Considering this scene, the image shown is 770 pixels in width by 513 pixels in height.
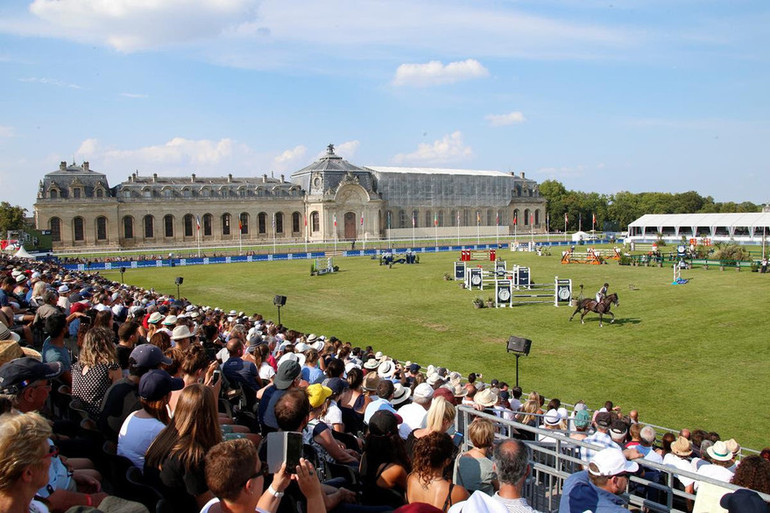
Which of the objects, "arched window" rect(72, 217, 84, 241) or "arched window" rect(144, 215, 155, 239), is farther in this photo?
"arched window" rect(144, 215, 155, 239)

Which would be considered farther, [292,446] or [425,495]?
[425,495]

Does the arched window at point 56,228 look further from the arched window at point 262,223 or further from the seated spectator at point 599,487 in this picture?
the seated spectator at point 599,487

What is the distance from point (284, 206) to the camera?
261 feet

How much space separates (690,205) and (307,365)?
126 m

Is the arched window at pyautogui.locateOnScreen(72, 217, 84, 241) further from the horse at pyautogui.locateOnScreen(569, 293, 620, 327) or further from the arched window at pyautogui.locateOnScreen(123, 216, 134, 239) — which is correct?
the horse at pyautogui.locateOnScreen(569, 293, 620, 327)

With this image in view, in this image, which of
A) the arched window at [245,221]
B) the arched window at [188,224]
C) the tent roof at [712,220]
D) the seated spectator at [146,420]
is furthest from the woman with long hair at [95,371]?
the arched window at [245,221]

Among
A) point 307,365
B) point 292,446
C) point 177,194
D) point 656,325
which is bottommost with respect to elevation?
point 656,325

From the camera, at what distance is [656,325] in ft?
65.2

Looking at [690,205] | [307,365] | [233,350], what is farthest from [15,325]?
[690,205]

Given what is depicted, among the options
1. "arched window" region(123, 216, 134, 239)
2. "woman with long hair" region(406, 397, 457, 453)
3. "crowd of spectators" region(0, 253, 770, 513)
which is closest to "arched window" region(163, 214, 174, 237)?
"arched window" region(123, 216, 134, 239)

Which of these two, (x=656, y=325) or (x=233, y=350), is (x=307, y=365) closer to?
(x=233, y=350)

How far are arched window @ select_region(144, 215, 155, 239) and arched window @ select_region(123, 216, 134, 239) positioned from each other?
152cm

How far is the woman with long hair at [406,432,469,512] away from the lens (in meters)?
3.69

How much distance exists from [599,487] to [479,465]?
2.79 feet
